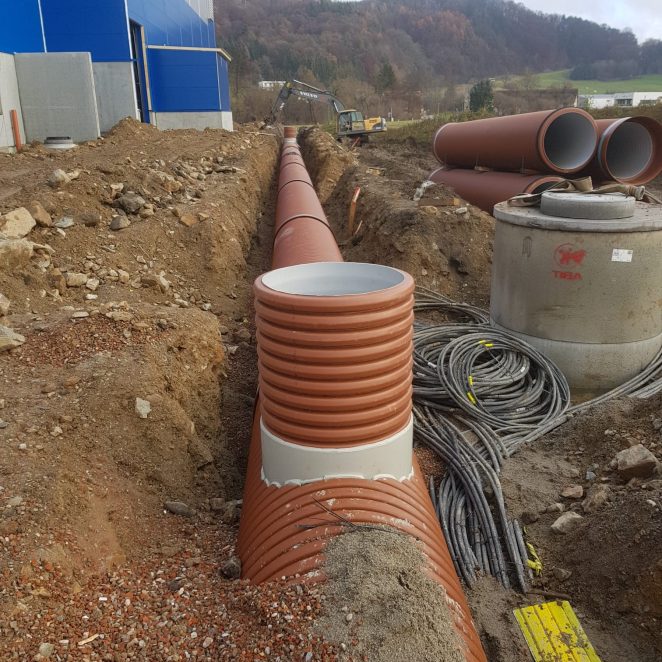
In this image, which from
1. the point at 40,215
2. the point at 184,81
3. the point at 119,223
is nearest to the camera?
the point at 40,215

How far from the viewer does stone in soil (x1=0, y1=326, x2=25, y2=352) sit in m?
3.73

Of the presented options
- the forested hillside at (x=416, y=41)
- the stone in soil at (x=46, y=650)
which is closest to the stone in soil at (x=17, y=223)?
the stone in soil at (x=46, y=650)

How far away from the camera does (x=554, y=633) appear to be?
309cm

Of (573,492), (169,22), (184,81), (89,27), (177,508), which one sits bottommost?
(573,492)

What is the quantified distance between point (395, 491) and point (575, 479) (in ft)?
6.99

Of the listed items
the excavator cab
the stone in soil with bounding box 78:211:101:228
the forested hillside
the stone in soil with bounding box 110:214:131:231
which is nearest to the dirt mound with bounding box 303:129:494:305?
the stone in soil with bounding box 110:214:131:231

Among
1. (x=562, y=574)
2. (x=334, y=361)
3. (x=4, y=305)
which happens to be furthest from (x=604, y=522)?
(x=4, y=305)

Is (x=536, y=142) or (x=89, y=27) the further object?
(x=89, y=27)

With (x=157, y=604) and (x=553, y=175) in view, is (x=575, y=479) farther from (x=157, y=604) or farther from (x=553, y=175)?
(x=553, y=175)

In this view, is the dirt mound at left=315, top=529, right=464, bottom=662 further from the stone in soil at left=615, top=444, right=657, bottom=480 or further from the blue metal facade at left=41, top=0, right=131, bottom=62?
the blue metal facade at left=41, top=0, right=131, bottom=62

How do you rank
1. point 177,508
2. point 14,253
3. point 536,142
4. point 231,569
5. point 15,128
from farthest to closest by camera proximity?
point 15,128
point 536,142
point 14,253
point 177,508
point 231,569

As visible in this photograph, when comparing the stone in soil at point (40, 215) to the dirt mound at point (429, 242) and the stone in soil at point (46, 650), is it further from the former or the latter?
the dirt mound at point (429, 242)

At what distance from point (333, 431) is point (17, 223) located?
4031mm

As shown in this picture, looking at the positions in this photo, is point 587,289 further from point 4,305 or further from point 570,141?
point 570,141
